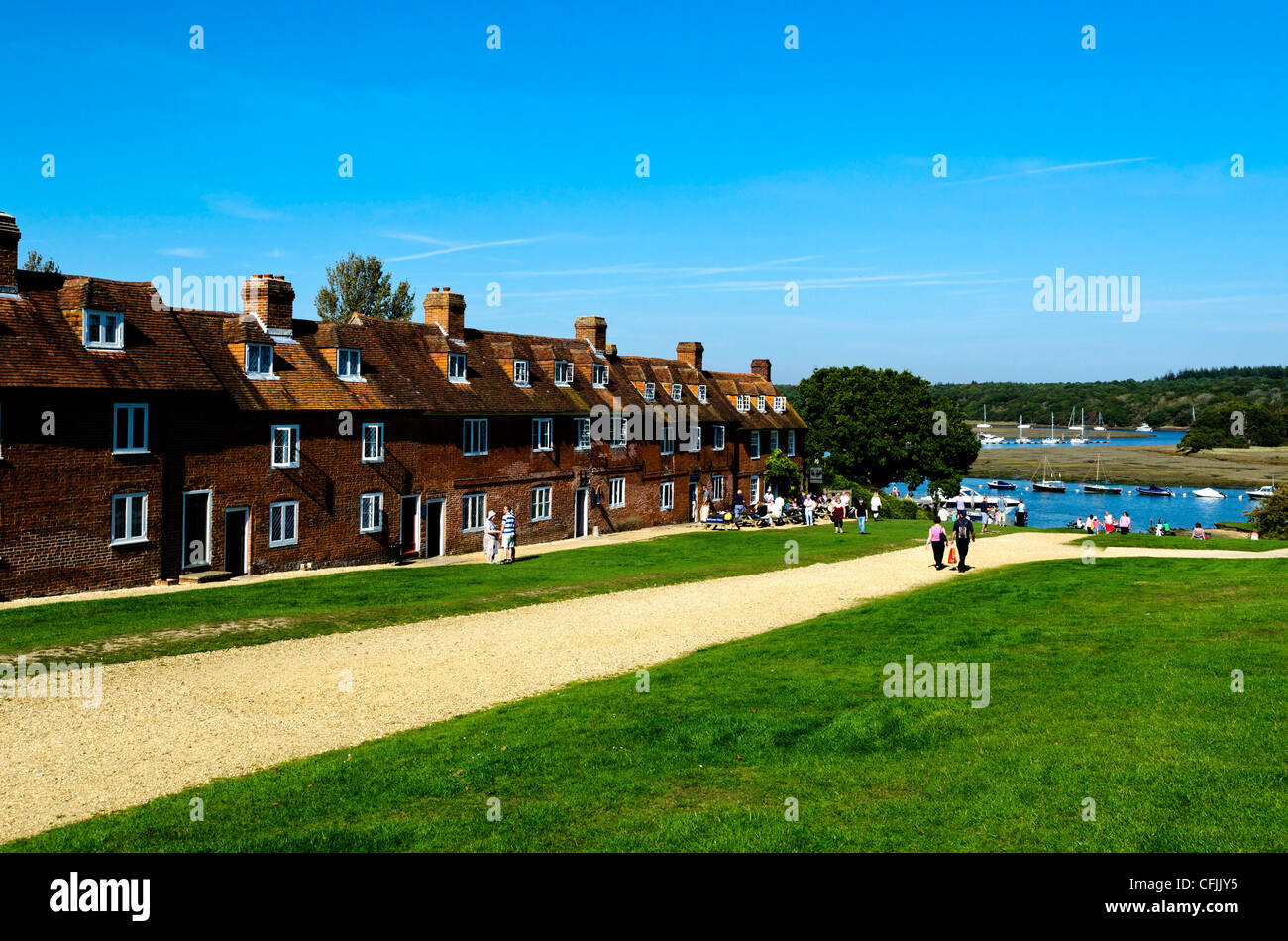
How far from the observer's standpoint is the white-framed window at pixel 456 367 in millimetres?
43719

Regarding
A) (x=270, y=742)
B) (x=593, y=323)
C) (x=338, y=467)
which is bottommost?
(x=270, y=742)

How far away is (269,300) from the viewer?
36781 mm

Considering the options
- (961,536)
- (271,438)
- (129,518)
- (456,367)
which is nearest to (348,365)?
(271,438)

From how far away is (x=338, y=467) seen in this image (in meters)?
37.3

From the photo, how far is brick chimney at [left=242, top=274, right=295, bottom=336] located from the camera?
3659 centimetres

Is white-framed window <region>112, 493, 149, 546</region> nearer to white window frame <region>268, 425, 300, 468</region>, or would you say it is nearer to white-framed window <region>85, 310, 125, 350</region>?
white-framed window <region>85, 310, 125, 350</region>

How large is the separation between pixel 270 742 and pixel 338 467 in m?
24.0

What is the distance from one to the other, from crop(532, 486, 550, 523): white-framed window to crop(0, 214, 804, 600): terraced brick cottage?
90mm

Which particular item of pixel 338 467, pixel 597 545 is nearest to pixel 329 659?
pixel 338 467

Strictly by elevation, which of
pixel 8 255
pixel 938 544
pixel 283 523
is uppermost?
pixel 8 255

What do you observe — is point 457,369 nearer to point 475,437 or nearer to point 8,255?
point 475,437

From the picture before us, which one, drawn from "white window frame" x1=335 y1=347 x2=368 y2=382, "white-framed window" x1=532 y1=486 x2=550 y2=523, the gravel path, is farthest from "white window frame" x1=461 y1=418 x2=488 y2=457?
the gravel path

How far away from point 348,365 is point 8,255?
12.5 metres
